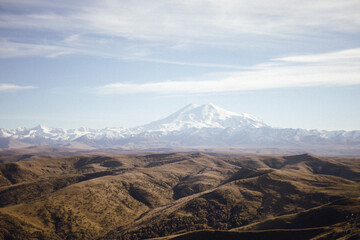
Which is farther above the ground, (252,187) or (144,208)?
(252,187)

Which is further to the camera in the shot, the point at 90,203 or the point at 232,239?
the point at 90,203

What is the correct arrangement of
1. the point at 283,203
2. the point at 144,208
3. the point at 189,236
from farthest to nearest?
the point at 144,208
the point at 283,203
the point at 189,236

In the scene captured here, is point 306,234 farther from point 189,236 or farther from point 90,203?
point 90,203

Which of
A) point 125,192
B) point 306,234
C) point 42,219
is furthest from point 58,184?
point 306,234

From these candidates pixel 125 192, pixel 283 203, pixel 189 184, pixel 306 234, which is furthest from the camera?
pixel 189 184

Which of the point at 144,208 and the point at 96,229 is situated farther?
the point at 144,208

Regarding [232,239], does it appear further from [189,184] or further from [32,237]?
[189,184]

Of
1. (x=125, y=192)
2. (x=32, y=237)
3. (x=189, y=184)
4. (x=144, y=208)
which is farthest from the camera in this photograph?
(x=189, y=184)

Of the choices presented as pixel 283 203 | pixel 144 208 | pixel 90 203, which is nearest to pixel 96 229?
pixel 90 203

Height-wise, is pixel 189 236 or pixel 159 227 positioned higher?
pixel 189 236
